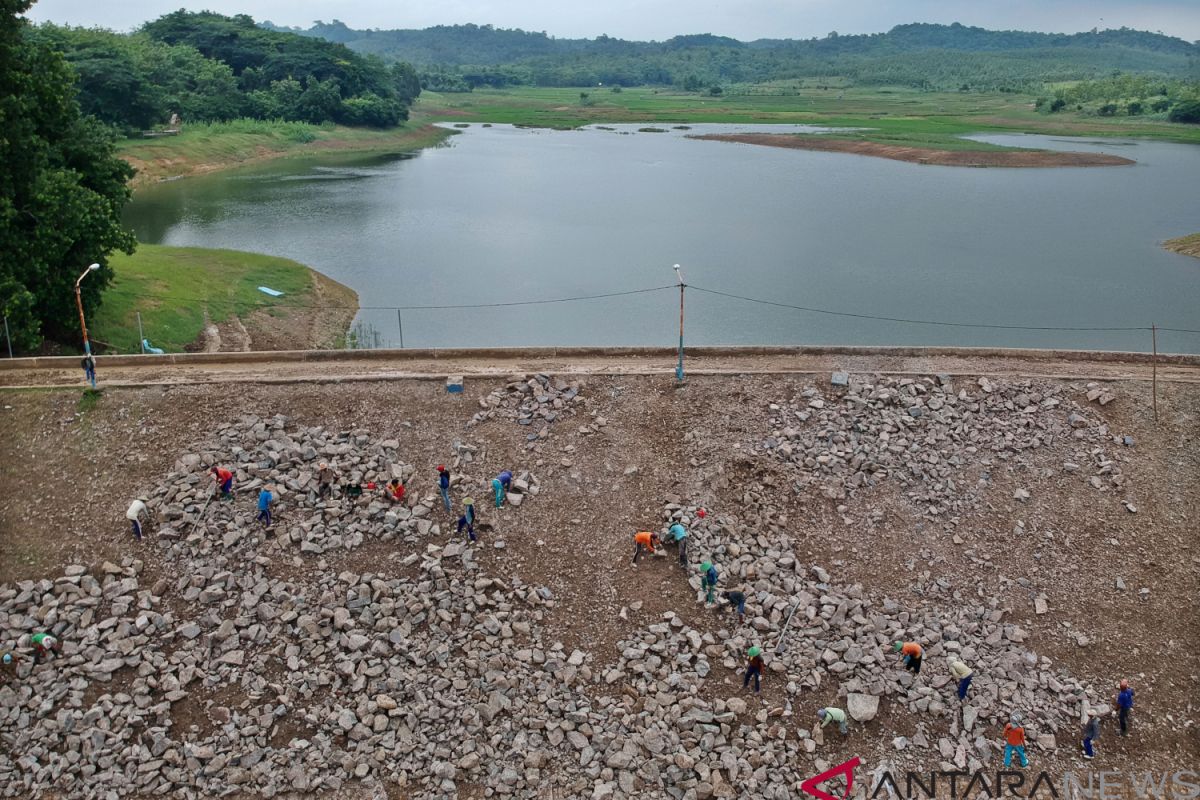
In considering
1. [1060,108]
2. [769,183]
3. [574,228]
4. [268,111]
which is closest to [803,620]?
[574,228]

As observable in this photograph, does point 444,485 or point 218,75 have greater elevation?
point 218,75

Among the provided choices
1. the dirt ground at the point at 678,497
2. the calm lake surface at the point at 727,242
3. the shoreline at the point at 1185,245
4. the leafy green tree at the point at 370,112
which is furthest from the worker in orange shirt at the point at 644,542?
the leafy green tree at the point at 370,112

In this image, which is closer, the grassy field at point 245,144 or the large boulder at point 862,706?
the large boulder at point 862,706

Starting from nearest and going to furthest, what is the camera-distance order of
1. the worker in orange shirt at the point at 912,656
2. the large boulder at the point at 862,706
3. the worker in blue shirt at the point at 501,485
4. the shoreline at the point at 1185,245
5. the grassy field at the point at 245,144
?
the large boulder at the point at 862,706
the worker in orange shirt at the point at 912,656
the worker in blue shirt at the point at 501,485
the shoreline at the point at 1185,245
the grassy field at the point at 245,144

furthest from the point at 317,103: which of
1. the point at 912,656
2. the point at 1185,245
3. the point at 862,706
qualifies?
the point at 862,706

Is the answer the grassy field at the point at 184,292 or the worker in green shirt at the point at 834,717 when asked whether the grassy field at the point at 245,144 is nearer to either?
the grassy field at the point at 184,292

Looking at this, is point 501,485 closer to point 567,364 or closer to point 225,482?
point 567,364

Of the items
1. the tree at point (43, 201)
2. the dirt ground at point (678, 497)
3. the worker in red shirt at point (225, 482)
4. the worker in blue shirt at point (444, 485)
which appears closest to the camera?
the dirt ground at point (678, 497)
